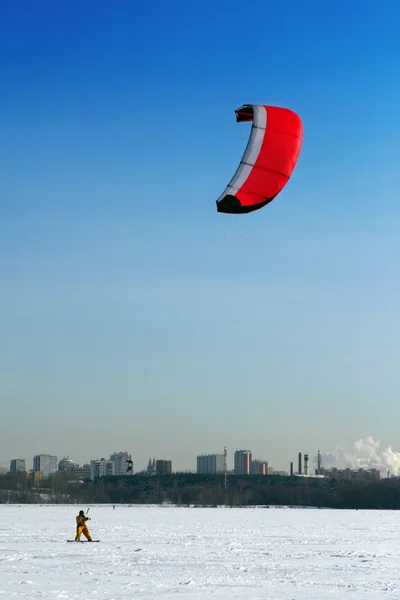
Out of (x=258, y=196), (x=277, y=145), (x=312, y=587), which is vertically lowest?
(x=312, y=587)

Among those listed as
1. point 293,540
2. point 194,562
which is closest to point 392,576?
point 194,562

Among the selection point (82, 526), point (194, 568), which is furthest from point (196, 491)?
point (194, 568)

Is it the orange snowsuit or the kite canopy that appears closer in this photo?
the kite canopy

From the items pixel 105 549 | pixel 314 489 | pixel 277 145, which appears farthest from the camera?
pixel 314 489

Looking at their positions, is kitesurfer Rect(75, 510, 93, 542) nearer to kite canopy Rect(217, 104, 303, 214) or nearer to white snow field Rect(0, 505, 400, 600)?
white snow field Rect(0, 505, 400, 600)

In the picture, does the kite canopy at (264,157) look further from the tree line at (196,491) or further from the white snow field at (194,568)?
the tree line at (196,491)

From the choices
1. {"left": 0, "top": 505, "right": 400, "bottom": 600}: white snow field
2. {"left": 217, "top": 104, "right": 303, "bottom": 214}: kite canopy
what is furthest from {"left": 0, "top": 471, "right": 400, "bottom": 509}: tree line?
{"left": 217, "top": 104, "right": 303, "bottom": 214}: kite canopy

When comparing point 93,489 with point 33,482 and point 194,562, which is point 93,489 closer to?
point 33,482

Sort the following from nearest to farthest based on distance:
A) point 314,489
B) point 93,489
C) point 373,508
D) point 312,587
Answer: point 312,587 → point 373,508 → point 314,489 → point 93,489
